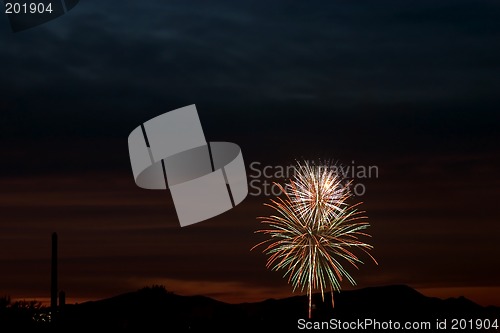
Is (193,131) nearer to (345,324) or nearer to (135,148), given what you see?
(135,148)

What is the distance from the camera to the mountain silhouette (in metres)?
87.2

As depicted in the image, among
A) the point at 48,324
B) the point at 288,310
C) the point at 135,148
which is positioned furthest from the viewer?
the point at 288,310

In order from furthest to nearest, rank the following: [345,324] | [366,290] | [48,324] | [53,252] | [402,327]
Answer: [366,290]
[402,327]
[345,324]
[48,324]
[53,252]

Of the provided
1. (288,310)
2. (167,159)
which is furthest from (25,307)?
(288,310)

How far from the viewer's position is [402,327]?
108 metres

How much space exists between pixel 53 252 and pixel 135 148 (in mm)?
9912

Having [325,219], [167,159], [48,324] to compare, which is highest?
[167,159]

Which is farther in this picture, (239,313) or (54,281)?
(239,313)

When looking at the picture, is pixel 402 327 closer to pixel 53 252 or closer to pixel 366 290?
pixel 366 290

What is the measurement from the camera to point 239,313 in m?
104

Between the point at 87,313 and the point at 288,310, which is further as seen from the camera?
the point at 288,310

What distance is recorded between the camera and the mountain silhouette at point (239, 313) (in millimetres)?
87181

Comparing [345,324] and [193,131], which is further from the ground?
[193,131]

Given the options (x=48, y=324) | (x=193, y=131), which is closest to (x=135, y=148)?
(x=193, y=131)
